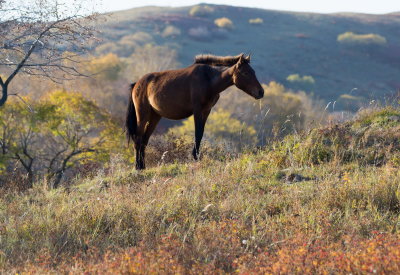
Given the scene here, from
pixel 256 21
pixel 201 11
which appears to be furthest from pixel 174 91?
pixel 201 11

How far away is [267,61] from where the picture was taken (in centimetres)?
9269

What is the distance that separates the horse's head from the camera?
31.8 ft

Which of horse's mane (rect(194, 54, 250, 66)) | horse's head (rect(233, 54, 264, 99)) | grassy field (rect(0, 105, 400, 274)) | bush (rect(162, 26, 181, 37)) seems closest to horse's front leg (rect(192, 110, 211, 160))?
horse's head (rect(233, 54, 264, 99))

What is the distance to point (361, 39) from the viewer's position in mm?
103562

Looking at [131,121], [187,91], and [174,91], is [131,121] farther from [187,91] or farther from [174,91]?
[187,91]

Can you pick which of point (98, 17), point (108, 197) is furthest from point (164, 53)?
point (108, 197)

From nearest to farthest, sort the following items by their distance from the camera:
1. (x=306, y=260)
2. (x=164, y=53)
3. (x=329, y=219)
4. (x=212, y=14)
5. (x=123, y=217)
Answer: (x=306, y=260) < (x=329, y=219) < (x=123, y=217) < (x=164, y=53) < (x=212, y=14)

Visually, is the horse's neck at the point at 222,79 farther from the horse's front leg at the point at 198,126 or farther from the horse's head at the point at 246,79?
the horse's front leg at the point at 198,126

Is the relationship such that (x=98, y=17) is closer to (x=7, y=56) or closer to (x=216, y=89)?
(x=7, y=56)

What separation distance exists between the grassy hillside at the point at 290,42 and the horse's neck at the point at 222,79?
68.6m

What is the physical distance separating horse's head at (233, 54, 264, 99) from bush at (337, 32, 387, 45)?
9911 cm

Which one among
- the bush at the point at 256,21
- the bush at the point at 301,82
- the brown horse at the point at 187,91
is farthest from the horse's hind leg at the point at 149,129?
the bush at the point at 256,21

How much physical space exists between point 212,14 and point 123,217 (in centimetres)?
11895

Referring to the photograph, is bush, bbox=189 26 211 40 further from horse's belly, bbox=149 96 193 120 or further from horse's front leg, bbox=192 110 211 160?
horse's front leg, bbox=192 110 211 160
